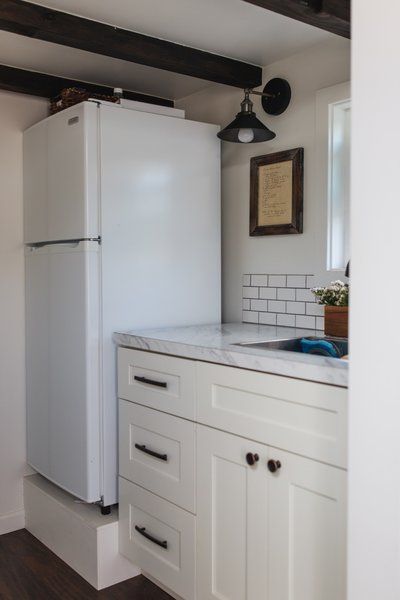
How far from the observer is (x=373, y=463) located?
4.38 feet

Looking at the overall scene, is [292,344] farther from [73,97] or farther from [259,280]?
[73,97]

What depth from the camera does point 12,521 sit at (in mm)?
2947

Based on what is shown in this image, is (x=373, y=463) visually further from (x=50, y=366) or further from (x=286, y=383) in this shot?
Answer: (x=50, y=366)

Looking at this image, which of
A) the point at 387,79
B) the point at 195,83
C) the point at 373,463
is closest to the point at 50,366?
the point at 195,83

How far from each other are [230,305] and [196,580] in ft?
4.28

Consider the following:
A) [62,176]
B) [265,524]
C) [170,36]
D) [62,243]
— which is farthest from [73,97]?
[265,524]

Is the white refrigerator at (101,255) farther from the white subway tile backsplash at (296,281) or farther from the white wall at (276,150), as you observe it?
the white subway tile backsplash at (296,281)

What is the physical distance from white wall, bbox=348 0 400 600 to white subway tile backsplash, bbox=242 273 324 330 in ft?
4.07

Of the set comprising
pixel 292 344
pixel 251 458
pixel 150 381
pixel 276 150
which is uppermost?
pixel 276 150

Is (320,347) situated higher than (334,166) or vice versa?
(334,166)

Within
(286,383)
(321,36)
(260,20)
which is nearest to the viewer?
(286,383)

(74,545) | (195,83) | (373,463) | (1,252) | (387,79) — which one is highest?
(195,83)

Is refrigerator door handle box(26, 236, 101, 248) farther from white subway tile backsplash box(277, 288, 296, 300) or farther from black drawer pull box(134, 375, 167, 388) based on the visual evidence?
white subway tile backsplash box(277, 288, 296, 300)

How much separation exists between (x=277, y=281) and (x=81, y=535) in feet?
4.42
